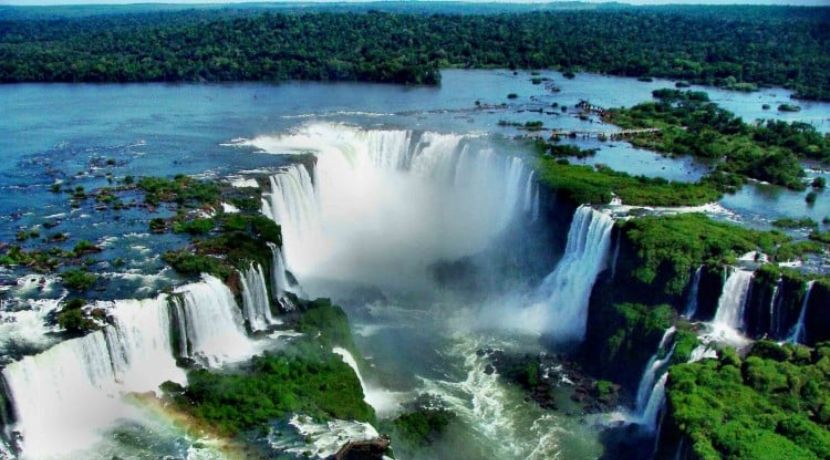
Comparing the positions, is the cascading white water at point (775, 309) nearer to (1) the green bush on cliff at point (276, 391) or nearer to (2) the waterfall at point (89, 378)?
(1) the green bush on cliff at point (276, 391)

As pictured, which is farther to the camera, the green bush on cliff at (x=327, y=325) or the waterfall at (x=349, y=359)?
the green bush on cliff at (x=327, y=325)

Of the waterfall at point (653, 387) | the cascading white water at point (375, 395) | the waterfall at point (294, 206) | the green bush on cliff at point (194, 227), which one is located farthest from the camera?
the waterfall at point (294, 206)


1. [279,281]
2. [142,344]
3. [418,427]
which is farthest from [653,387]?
[142,344]

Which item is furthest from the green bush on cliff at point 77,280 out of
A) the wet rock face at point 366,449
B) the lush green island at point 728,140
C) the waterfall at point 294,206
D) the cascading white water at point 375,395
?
the lush green island at point 728,140

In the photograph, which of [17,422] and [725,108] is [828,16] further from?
[17,422]

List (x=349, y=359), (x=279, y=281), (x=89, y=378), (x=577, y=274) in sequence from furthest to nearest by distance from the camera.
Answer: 1. (x=577, y=274)
2. (x=279, y=281)
3. (x=349, y=359)
4. (x=89, y=378)

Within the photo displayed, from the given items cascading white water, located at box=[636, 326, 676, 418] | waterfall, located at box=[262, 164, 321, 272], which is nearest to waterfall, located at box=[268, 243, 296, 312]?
waterfall, located at box=[262, 164, 321, 272]

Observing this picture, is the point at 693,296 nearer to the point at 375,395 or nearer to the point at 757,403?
the point at 757,403
